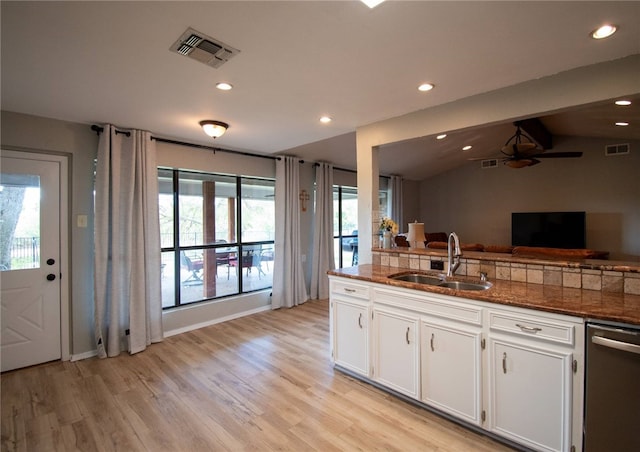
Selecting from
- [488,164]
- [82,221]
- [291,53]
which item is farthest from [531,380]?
[488,164]

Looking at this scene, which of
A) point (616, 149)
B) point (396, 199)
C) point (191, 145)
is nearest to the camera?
point (191, 145)

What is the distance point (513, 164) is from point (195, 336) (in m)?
4.93

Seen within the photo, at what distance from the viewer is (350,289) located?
2.79 meters

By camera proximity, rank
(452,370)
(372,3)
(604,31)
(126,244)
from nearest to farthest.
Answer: (372,3)
(604,31)
(452,370)
(126,244)

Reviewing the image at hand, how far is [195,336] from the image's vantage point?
397cm

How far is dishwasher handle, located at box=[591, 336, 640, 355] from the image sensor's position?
1.51 metres

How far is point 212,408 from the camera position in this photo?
2.42 m

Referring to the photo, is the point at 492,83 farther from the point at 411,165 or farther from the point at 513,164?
the point at 411,165

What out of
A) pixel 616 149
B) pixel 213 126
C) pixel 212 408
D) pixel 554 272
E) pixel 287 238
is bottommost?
pixel 212 408

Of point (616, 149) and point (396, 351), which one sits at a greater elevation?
point (616, 149)

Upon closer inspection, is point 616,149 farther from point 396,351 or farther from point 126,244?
point 126,244

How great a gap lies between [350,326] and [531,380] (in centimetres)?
138

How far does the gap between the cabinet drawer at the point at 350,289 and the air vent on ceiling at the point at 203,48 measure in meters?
2.02

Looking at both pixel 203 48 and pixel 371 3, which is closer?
pixel 371 3
